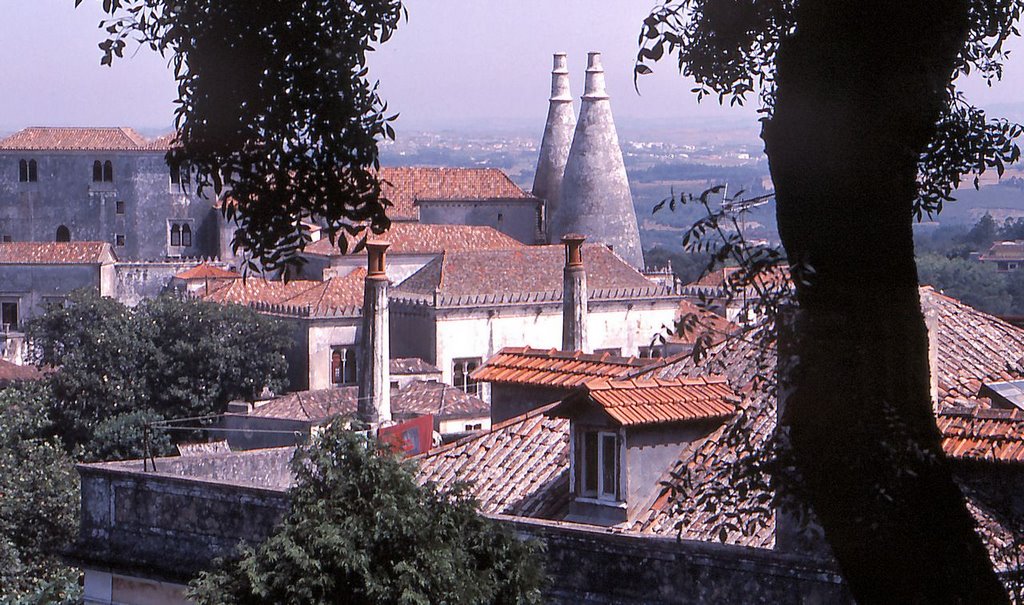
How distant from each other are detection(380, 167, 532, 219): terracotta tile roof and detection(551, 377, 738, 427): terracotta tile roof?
59.0 meters

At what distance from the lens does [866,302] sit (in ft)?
15.2

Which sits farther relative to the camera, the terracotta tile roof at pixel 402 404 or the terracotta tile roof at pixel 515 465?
the terracotta tile roof at pixel 402 404

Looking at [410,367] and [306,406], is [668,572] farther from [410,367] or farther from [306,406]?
[410,367]

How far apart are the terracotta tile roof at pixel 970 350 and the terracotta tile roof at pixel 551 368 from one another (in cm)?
246

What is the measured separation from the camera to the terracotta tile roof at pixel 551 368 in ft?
45.9

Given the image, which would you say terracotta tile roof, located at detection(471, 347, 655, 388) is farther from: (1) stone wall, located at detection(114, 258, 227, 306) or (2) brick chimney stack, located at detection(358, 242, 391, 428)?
(1) stone wall, located at detection(114, 258, 227, 306)

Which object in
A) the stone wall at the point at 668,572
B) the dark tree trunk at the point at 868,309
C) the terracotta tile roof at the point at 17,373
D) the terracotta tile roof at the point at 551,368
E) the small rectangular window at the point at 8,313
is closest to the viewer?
the dark tree trunk at the point at 868,309

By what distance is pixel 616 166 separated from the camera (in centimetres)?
7219

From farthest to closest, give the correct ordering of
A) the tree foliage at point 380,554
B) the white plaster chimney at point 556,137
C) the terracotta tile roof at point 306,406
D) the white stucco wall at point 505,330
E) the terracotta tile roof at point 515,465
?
the white plaster chimney at point 556,137 → the white stucco wall at point 505,330 → the terracotta tile roof at point 306,406 → the terracotta tile roof at point 515,465 → the tree foliage at point 380,554

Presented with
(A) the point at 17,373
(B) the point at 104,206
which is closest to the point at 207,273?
(B) the point at 104,206

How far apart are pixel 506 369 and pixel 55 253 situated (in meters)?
61.1

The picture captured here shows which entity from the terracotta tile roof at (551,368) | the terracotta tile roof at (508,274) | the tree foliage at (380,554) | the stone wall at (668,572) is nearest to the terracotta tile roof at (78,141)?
the terracotta tile roof at (508,274)

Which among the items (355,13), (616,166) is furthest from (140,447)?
(355,13)

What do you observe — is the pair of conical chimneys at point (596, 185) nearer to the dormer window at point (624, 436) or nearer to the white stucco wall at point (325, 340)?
the white stucco wall at point (325, 340)
